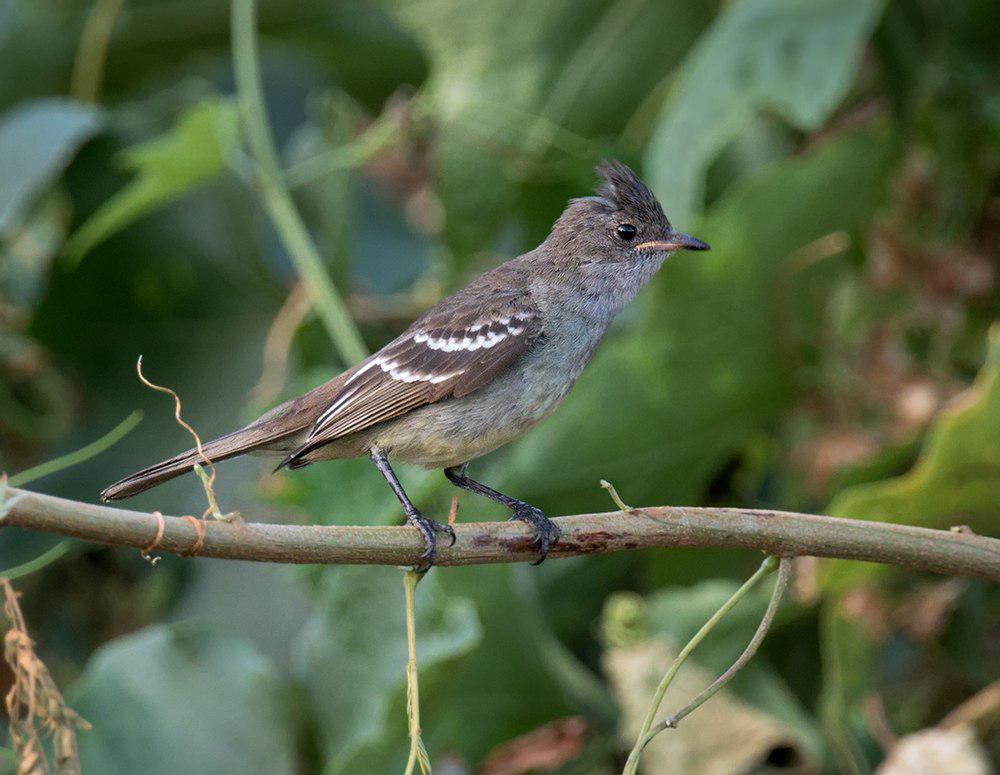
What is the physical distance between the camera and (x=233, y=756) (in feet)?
12.2

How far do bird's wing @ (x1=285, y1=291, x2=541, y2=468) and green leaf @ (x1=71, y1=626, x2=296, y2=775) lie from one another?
3.42 ft

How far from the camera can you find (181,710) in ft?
12.3

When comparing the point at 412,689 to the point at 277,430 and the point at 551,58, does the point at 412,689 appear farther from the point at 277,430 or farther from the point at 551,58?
the point at 551,58

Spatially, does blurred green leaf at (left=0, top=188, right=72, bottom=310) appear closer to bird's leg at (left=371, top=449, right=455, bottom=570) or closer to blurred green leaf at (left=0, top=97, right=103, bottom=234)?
blurred green leaf at (left=0, top=97, right=103, bottom=234)

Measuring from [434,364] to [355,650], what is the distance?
96cm

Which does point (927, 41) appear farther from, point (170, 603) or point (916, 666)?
point (170, 603)

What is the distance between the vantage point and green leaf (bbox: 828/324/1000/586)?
121 inches

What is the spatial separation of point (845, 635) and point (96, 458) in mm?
2632

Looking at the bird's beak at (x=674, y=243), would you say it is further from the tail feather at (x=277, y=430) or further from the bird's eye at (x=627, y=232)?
the tail feather at (x=277, y=430)

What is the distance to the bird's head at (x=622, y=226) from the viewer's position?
11.0ft

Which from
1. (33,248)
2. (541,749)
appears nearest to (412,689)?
(541,749)

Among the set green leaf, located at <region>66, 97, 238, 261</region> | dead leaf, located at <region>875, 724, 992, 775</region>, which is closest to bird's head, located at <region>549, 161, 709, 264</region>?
green leaf, located at <region>66, 97, 238, 261</region>

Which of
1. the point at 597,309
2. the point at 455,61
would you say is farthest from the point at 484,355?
the point at 455,61

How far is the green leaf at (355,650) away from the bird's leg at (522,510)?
0.27 metres
